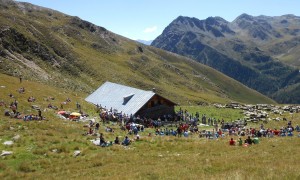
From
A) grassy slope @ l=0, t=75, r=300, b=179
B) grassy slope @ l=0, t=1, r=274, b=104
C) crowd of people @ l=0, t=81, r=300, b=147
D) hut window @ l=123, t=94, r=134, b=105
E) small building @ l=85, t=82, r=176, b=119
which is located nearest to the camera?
grassy slope @ l=0, t=75, r=300, b=179

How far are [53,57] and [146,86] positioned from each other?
143 feet

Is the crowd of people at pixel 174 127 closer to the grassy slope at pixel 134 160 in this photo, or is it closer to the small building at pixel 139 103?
the small building at pixel 139 103

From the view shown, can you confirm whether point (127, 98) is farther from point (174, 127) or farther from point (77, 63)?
point (77, 63)

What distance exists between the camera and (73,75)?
427 ft

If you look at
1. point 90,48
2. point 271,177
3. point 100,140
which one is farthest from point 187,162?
point 90,48

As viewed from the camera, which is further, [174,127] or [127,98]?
[127,98]

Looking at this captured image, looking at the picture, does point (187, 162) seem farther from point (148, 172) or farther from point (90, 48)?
point (90, 48)

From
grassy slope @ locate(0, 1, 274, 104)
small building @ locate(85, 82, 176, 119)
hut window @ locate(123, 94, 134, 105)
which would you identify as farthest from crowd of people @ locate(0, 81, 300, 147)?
grassy slope @ locate(0, 1, 274, 104)

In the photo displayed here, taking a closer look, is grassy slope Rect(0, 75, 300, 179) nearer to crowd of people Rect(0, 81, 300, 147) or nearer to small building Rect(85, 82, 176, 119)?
crowd of people Rect(0, 81, 300, 147)

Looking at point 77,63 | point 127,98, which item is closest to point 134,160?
point 127,98

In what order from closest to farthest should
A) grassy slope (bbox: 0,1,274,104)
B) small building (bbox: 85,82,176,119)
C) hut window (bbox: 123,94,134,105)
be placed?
small building (bbox: 85,82,176,119) < hut window (bbox: 123,94,134,105) < grassy slope (bbox: 0,1,274,104)

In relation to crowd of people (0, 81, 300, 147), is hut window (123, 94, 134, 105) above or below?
above

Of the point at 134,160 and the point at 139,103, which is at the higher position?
the point at 139,103

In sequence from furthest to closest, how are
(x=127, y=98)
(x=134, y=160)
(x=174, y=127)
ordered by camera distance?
(x=127, y=98), (x=174, y=127), (x=134, y=160)
